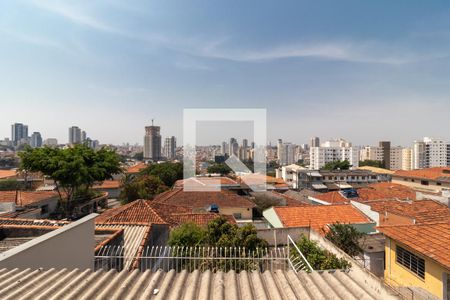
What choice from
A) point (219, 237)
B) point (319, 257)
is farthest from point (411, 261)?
point (219, 237)

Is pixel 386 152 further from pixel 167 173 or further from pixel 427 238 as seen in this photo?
pixel 427 238

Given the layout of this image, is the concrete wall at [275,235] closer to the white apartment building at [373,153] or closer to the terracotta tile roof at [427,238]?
the terracotta tile roof at [427,238]

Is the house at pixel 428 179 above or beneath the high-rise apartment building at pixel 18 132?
beneath

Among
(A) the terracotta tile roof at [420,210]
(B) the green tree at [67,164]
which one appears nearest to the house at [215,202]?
(B) the green tree at [67,164]

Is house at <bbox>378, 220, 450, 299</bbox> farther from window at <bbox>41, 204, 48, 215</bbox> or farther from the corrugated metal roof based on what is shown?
window at <bbox>41, 204, 48, 215</bbox>

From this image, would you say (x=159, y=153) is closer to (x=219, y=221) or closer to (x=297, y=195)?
(x=297, y=195)
